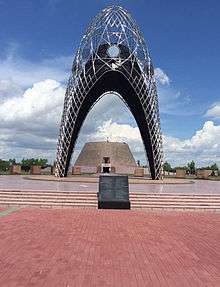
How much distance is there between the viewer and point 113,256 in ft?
30.9

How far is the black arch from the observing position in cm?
4631

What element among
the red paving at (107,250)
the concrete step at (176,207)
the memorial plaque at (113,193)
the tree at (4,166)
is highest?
the tree at (4,166)

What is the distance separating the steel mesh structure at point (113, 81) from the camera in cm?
4338

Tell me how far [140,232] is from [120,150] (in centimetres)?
9019

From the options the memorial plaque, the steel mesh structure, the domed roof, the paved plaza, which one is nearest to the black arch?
the steel mesh structure

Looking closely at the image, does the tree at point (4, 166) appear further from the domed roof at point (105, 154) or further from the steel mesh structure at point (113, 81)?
the steel mesh structure at point (113, 81)

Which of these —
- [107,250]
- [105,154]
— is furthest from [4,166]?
[107,250]

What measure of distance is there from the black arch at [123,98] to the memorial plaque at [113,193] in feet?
87.2

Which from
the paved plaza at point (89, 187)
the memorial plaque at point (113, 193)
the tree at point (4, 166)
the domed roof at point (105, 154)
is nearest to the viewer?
the memorial plaque at point (113, 193)

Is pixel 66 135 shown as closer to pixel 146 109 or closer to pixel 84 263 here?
pixel 146 109

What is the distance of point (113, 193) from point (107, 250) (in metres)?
9.40

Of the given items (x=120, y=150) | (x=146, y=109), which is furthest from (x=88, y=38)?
(x=120, y=150)

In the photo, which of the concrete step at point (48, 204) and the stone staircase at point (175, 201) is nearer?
the concrete step at point (48, 204)

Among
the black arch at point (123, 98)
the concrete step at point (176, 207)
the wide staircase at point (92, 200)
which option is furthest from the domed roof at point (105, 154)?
the concrete step at point (176, 207)
